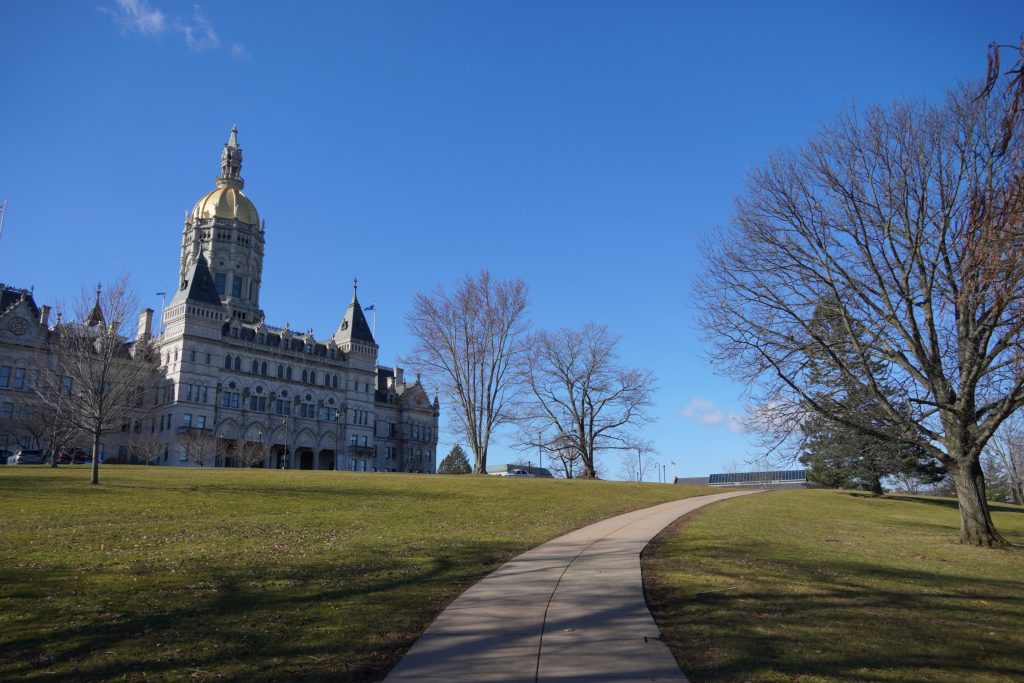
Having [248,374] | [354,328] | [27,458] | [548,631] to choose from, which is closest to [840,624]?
[548,631]

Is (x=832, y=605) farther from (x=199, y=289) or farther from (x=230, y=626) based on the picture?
(x=199, y=289)

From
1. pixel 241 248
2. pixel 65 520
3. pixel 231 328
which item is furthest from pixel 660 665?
pixel 241 248

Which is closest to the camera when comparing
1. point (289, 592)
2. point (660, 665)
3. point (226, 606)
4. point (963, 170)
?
point (660, 665)

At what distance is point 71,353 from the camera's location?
30.9 meters

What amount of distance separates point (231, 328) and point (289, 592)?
79.4 m

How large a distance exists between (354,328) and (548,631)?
9119 centimetres

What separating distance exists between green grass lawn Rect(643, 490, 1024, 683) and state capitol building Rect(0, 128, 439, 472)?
202 ft

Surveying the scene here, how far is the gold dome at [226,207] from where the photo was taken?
9950 cm

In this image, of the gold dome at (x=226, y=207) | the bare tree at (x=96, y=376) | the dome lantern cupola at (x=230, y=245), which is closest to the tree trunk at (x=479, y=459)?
the bare tree at (x=96, y=376)

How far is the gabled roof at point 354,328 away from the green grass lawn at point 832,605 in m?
81.0

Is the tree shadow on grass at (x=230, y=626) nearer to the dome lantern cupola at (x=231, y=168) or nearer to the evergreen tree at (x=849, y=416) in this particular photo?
the evergreen tree at (x=849, y=416)

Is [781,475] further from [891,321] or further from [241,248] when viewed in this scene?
[891,321]

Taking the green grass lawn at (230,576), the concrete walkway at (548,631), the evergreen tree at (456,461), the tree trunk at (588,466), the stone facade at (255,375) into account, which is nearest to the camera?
the concrete walkway at (548,631)

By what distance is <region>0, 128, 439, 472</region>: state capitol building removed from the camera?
252 ft
